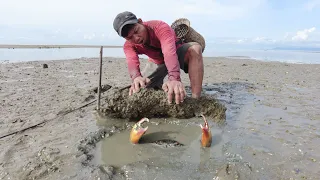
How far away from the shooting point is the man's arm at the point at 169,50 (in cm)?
343

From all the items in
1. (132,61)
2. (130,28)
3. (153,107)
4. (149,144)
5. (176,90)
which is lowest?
(149,144)

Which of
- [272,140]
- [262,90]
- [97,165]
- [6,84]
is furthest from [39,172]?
[262,90]

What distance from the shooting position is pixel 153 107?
147 inches

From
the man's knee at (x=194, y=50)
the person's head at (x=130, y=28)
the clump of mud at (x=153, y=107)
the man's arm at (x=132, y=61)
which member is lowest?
the clump of mud at (x=153, y=107)

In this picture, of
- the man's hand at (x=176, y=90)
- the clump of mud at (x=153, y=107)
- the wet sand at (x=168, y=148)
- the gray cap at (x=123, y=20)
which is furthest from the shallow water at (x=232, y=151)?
the gray cap at (x=123, y=20)

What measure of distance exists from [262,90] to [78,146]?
486 cm

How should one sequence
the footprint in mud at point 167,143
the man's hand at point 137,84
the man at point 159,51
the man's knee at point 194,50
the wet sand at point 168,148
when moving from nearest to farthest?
the wet sand at point 168,148
the footprint in mud at point 167,143
the man at point 159,51
the man's hand at point 137,84
the man's knee at point 194,50

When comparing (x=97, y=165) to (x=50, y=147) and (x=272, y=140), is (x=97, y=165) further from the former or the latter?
(x=272, y=140)

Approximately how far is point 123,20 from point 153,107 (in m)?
1.26

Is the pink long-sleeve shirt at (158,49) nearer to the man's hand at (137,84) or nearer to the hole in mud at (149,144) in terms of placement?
the man's hand at (137,84)

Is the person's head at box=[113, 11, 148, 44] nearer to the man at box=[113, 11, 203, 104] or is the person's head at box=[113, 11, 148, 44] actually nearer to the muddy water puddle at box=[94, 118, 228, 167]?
the man at box=[113, 11, 203, 104]

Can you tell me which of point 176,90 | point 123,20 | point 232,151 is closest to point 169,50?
point 176,90

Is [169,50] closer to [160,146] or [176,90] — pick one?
Answer: [176,90]

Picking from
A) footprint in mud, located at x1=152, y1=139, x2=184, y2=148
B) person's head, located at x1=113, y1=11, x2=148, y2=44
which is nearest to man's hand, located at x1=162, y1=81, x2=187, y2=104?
footprint in mud, located at x1=152, y1=139, x2=184, y2=148
